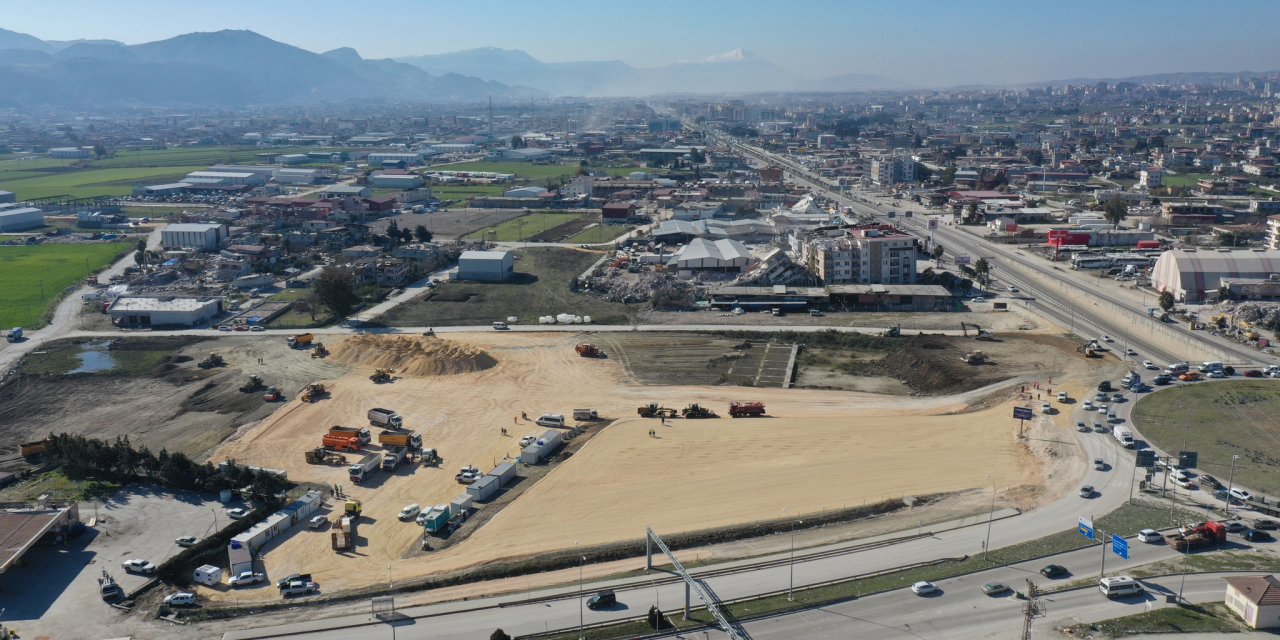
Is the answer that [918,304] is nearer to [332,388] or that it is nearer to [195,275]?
[332,388]

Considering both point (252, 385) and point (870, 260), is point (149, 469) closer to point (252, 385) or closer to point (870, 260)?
point (252, 385)

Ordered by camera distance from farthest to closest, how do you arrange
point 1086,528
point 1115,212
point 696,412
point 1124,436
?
point 1115,212 < point 696,412 < point 1124,436 < point 1086,528

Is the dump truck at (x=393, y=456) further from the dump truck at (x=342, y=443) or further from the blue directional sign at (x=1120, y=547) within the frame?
the blue directional sign at (x=1120, y=547)

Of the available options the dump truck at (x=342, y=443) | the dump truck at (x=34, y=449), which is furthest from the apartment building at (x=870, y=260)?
the dump truck at (x=34, y=449)

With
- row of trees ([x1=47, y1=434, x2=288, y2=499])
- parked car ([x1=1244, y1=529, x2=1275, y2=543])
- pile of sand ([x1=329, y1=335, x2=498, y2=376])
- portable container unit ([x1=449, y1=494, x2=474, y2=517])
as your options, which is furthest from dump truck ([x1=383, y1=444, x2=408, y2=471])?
parked car ([x1=1244, y1=529, x2=1275, y2=543])

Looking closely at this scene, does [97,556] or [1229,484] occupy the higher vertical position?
[1229,484]

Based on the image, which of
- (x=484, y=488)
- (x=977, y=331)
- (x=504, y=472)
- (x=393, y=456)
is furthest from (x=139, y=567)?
(x=977, y=331)
